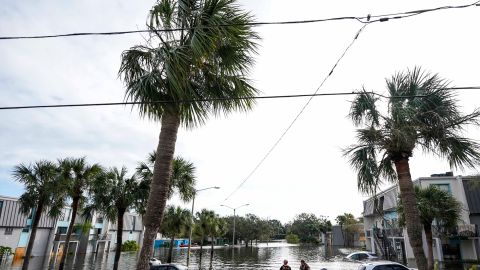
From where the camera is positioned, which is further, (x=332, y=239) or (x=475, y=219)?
(x=332, y=239)

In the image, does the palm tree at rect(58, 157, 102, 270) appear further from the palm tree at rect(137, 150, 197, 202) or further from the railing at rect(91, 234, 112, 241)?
the railing at rect(91, 234, 112, 241)

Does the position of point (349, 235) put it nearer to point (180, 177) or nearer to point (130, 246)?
point (130, 246)

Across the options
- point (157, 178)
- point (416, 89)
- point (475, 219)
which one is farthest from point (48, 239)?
point (475, 219)

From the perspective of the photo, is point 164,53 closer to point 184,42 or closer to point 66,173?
point 184,42

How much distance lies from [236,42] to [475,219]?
35.5 m

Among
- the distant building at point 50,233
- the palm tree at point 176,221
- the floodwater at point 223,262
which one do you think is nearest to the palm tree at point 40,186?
the distant building at point 50,233

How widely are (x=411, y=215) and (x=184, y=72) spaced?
8688 millimetres

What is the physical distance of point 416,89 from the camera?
38.3 ft

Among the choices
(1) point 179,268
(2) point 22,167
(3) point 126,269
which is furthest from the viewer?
(3) point 126,269

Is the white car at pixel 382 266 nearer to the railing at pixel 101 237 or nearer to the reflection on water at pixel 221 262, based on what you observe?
the reflection on water at pixel 221 262

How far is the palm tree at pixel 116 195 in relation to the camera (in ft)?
67.3

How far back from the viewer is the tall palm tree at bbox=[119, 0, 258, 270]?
26.3ft

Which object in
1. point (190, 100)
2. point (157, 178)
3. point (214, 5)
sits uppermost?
point (214, 5)

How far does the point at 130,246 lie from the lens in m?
59.4
